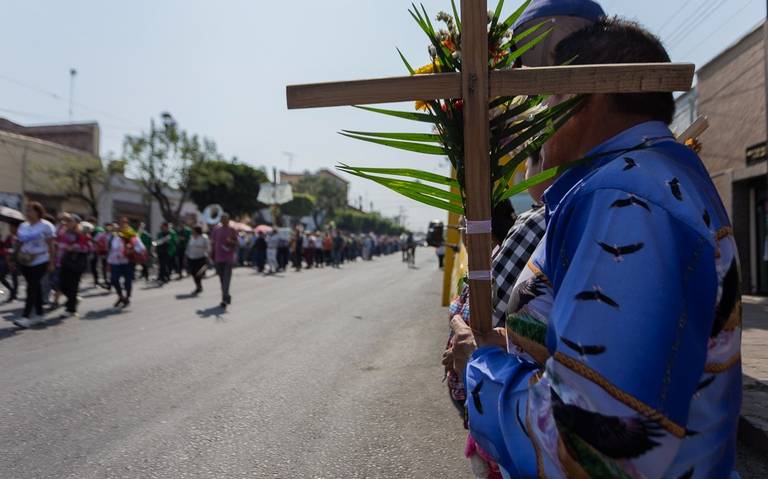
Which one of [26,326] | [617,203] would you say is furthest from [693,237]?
[26,326]

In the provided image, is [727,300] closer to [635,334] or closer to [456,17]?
[635,334]

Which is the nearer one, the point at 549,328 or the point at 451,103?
the point at 549,328

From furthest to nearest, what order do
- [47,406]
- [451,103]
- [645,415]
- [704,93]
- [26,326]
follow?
[704,93]
[26,326]
[47,406]
[451,103]
[645,415]

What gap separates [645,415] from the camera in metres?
0.88

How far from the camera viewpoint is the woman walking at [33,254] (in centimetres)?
871

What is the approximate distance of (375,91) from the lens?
115 centimetres

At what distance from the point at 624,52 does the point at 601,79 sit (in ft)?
0.53

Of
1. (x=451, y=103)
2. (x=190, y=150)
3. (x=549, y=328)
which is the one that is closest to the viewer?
(x=549, y=328)

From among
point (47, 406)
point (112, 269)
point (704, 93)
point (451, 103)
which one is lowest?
point (47, 406)

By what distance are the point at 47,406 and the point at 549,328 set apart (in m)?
4.91

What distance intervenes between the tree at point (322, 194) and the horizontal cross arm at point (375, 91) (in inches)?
2949

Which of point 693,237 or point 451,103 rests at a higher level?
point 451,103

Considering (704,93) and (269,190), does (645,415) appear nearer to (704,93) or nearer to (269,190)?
(704,93)

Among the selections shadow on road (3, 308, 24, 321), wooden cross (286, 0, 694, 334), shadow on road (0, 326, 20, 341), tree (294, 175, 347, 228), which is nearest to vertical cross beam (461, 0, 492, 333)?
wooden cross (286, 0, 694, 334)
